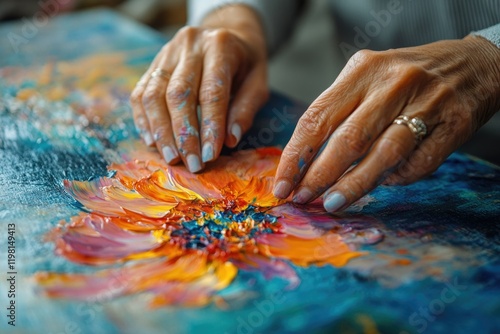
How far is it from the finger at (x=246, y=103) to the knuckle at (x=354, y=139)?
0.78ft

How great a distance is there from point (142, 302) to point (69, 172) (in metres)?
0.32

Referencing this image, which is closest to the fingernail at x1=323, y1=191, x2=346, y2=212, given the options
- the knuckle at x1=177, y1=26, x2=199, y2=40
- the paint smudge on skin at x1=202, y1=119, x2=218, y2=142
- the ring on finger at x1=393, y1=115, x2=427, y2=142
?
the ring on finger at x1=393, y1=115, x2=427, y2=142

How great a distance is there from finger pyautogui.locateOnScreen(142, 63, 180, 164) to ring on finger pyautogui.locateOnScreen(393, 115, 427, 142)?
33 centimetres

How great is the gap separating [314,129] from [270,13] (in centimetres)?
67

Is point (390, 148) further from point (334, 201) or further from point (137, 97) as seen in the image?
point (137, 97)

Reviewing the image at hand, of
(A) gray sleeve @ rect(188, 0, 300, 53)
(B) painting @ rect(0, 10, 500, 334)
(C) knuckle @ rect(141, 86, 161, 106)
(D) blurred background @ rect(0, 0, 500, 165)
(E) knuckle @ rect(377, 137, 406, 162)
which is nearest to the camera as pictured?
(B) painting @ rect(0, 10, 500, 334)

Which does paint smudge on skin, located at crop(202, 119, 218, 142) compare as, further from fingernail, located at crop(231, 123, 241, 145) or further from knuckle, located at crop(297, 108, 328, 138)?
knuckle, located at crop(297, 108, 328, 138)

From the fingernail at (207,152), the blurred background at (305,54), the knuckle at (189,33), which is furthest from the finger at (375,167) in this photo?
the blurred background at (305,54)

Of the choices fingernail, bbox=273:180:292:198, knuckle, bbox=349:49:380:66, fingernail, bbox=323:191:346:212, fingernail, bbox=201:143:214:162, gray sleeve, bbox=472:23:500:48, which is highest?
gray sleeve, bbox=472:23:500:48

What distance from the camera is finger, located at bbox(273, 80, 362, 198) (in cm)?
70

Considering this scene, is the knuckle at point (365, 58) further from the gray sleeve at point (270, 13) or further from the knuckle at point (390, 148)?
the gray sleeve at point (270, 13)

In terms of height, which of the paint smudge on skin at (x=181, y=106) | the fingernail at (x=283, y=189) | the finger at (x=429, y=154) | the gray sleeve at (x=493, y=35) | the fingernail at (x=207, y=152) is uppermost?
the gray sleeve at (x=493, y=35)

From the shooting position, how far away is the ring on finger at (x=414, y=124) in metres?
0.67

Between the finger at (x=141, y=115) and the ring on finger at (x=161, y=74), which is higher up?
the ring on finger at (x=161, y=74)
